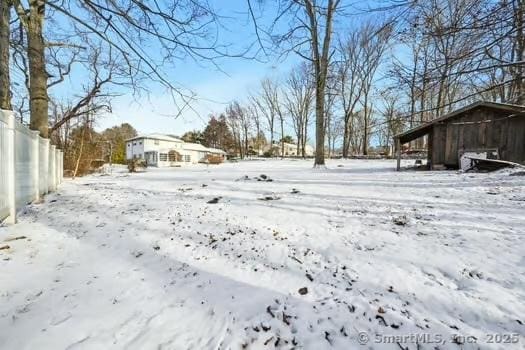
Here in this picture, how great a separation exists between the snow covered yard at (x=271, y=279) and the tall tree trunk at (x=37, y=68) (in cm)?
408

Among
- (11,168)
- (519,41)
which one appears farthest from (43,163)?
(519,41)

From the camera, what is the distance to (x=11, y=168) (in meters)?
3.99

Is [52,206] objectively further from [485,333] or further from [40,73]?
→ [485,333]

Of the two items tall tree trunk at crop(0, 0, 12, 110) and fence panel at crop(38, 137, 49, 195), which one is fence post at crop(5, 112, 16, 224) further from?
fence panel at crop(38, 137, 49, 195)

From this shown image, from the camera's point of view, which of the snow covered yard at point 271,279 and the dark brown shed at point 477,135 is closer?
the snow covered yard at point 271,279

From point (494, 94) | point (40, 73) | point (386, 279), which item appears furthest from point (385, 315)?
point (40, 73)

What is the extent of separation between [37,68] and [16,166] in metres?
4.39

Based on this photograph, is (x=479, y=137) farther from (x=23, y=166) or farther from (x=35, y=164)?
(x=35, y=164)

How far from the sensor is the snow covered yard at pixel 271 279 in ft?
6.23

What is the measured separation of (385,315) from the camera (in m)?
2.03

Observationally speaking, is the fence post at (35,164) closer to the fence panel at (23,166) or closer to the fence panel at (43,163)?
the fence panel at (23,166)

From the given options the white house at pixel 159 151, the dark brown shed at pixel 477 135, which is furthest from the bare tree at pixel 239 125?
the dark brown shed at pixel 477 135

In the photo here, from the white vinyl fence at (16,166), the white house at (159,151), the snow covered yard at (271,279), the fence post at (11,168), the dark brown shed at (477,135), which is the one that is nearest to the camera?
the snow covered yard at (271,279)

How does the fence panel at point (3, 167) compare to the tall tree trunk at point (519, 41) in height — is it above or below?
below
